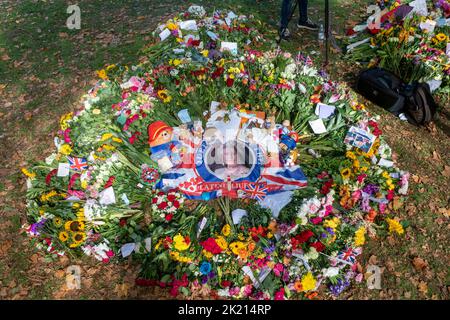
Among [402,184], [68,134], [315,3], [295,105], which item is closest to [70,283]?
[68,134]

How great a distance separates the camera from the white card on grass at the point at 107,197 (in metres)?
4.17

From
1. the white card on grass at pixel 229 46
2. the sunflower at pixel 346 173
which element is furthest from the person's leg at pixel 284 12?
the sunflower at pixel 346 173

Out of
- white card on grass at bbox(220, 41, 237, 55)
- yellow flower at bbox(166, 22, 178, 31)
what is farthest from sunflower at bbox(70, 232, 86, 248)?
yellow flower at bbox(166, 22, 178, 31)

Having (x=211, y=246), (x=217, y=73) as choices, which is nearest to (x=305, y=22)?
(x=217, y=73)

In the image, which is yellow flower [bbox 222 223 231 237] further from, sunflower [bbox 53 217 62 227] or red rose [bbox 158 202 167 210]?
sunflower [bbox 53 217 62 227]

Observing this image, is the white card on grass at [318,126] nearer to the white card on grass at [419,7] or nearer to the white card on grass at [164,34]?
the white card on grass at [164,34]

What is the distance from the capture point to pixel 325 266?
12.2 ft

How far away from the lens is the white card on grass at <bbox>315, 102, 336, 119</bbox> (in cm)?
494

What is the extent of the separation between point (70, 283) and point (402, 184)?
455 centimetres

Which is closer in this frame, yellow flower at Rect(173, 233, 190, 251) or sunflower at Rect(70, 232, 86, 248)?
yellow flower at Rect(173, 233, 190, 251)

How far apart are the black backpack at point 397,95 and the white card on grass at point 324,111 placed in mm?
1064

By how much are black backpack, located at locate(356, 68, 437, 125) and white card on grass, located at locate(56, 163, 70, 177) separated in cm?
507

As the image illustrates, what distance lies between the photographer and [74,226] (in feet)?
12.9

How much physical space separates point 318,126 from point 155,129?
2.51m
